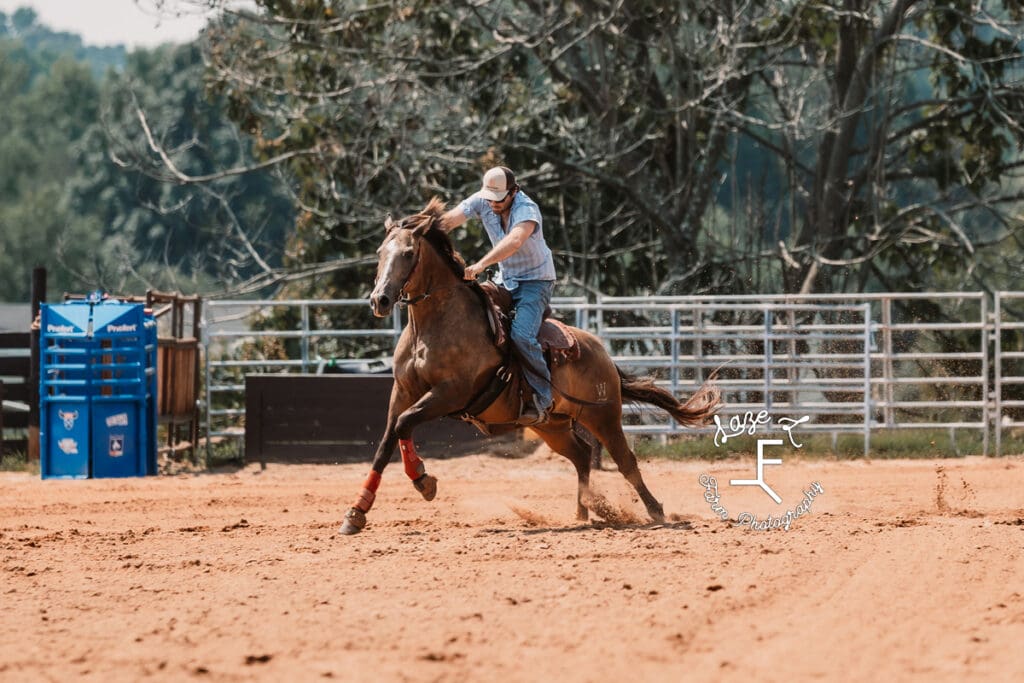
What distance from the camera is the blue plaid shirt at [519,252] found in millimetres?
9711

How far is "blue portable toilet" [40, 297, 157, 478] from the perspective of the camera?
1462 cm

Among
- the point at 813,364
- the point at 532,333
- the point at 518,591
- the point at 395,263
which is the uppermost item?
the point at 395,263

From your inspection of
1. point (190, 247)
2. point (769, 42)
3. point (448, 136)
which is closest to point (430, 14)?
point (448, 136)

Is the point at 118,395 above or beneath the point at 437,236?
beneath

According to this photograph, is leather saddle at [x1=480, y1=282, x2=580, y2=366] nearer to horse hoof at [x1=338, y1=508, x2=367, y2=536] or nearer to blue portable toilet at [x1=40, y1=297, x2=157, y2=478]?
horse hoof at [x1=338, y1=508, x2=367, y2=536]

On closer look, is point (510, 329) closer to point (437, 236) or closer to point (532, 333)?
point (532, 333)

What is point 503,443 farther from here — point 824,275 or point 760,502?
point 824,275

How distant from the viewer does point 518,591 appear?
707 centimetres

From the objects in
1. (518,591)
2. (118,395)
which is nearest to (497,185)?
(518,591)

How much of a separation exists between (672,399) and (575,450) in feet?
2.98

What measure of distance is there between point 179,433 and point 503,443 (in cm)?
421

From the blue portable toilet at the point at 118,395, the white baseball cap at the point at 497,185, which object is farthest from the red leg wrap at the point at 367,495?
the blue portable toilet at the point at 118,395

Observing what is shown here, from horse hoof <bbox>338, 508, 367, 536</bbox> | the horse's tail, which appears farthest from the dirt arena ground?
the horse's tail

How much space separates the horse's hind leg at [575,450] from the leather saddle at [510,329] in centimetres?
60
